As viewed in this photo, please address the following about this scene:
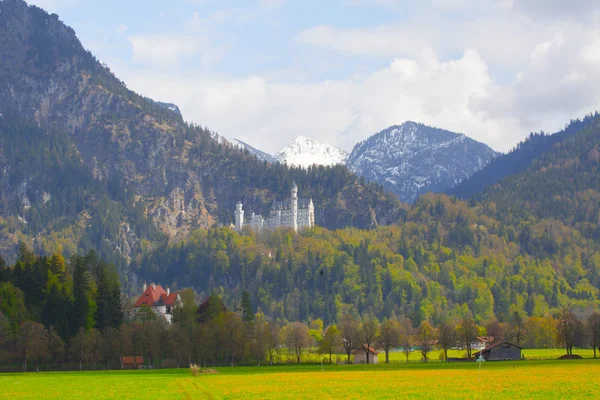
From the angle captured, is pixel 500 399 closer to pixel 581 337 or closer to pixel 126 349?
pixel 126 349

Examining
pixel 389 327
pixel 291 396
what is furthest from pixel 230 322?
pixel 291 396

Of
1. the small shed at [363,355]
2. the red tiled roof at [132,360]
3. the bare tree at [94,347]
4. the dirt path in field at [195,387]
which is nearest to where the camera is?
the dirt path in field at [195,387]

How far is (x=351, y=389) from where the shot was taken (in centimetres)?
9306

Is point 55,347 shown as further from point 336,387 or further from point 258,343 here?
point 336,387

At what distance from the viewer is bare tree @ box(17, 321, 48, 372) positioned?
15338cm

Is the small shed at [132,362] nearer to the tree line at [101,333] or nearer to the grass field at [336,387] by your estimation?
the tree line at [101,333]

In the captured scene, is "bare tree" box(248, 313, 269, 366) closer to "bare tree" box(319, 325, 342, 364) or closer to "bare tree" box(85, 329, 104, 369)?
"bare tree" box(319, 325, 342, 364)

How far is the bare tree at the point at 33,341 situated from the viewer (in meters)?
153

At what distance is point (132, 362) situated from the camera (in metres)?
164

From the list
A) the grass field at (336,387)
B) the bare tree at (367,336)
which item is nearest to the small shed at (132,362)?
the bare tree at (367,336)

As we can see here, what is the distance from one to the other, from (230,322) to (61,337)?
28974mm

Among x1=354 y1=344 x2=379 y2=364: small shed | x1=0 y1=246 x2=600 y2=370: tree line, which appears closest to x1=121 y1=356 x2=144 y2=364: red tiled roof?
x1=0 y1=246 x2=600 y2=370: tree line

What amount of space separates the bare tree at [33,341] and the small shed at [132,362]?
12.4 metres

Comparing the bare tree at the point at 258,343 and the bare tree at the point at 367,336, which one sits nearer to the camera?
the bare tree at the point at 258,343
